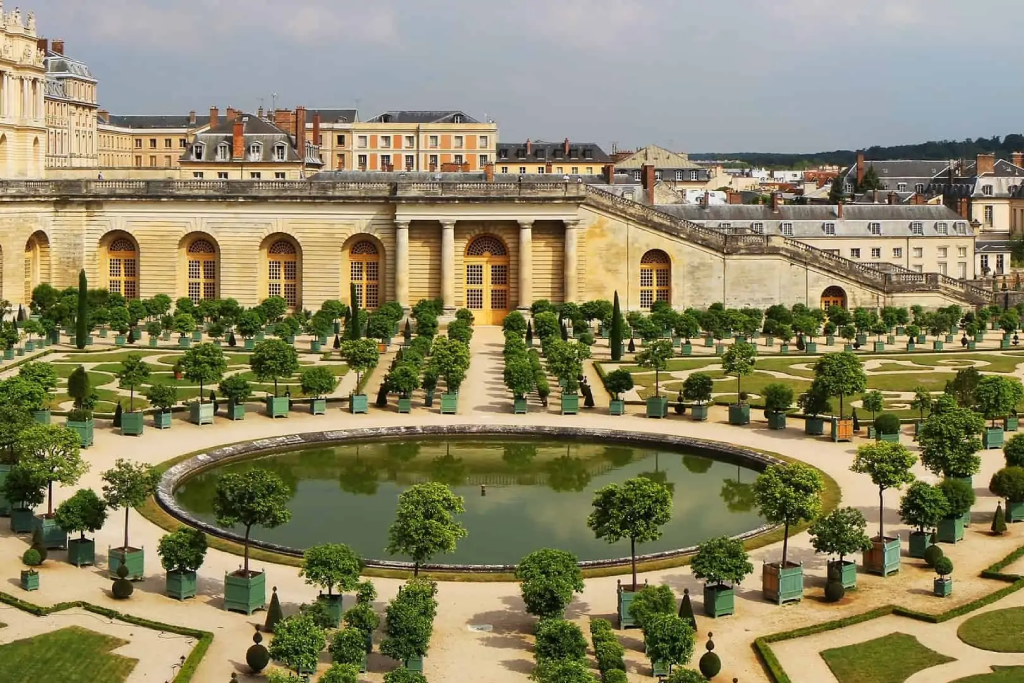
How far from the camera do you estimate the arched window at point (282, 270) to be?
7712 cm

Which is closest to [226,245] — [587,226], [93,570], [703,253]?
[587,226]

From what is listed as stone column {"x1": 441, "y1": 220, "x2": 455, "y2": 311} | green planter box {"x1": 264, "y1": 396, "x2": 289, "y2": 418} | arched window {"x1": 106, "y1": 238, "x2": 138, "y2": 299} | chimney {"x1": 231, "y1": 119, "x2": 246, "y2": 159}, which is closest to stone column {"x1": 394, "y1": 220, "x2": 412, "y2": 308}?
stone column {"x1": 441, "y1": 220, "x2": 455, "y2": 311}

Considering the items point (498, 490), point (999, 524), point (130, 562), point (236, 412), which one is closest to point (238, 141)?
point (236, 412)

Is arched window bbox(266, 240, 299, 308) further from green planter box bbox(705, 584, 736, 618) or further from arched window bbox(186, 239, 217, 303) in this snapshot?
green planter box bbox(705, 584, 736, 618)

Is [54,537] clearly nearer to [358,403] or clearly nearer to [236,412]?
[236,412]

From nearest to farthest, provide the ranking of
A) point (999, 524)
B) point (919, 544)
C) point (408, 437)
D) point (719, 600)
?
point (719, 600), point (919, 544), point (999, 524), point (408, 437)

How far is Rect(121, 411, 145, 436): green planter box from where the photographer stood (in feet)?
146

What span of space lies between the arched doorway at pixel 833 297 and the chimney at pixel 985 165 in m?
46.9

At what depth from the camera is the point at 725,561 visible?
28.4m

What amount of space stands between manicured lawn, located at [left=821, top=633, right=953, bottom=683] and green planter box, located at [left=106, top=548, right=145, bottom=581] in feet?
45.1

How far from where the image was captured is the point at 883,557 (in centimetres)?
3111

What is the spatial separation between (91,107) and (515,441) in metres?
106

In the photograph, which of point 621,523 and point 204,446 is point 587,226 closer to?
point 204,446

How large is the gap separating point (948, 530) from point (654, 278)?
145 ft
